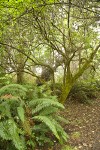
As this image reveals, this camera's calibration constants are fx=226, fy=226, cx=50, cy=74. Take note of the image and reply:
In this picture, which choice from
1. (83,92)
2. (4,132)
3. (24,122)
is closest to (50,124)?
(24,122)

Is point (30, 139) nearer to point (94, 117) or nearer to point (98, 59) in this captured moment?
point (94, 117)

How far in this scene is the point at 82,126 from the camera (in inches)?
262

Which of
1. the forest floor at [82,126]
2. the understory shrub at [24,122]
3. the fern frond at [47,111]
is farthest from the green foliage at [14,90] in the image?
the forest floor at [82,126]

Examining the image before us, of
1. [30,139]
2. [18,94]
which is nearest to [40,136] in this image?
[30,139]

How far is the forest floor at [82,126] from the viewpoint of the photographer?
222 inches

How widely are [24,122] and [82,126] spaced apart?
7.53 feet

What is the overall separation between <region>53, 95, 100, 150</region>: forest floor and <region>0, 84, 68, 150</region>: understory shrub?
0.41 metres

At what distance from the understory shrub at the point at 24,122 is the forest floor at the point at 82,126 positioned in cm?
41

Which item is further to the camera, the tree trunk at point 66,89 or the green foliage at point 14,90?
the tree trunk at point 66,89

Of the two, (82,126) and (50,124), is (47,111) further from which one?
(82,126)

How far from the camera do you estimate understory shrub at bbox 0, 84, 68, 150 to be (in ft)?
15.4

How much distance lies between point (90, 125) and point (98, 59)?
12.5 ft

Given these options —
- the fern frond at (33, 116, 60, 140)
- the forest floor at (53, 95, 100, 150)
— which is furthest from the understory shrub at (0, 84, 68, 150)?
the forest floor at (53, 95, 100, 150)

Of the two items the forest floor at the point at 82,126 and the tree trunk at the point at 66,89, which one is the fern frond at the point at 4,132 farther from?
the tree trunk at the point at 66,89
